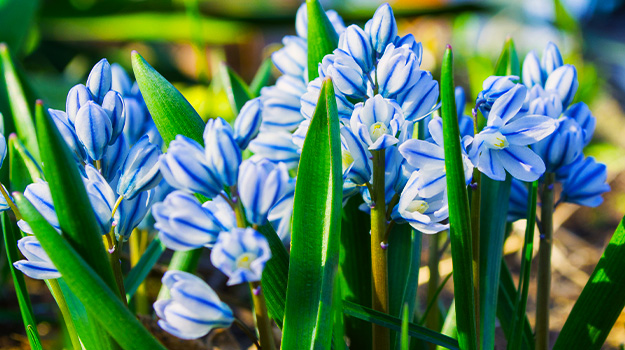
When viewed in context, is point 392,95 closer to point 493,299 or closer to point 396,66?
point 396,66

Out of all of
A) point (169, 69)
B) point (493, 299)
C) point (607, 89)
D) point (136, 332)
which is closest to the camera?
point (136, 332)

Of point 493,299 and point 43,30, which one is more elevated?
point 43,30

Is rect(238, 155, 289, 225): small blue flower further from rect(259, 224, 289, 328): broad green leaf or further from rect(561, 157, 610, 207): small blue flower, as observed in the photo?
rect(561, 157, 610, 207): small blue flower

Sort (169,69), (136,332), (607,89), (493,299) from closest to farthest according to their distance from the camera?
1. (136,332)
2. (493,299)
3. (169,69)
4. (607,89)

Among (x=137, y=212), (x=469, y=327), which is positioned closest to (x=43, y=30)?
(x=137, y=212)

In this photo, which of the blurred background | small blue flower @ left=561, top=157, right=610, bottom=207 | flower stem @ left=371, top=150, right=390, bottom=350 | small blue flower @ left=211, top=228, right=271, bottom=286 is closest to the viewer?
small blue flower @ left=211, top=228, right=271, bottom=286

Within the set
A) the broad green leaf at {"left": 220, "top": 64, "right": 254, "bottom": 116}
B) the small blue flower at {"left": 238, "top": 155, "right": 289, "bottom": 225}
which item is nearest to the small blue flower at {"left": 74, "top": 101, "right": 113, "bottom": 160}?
the small blue flower at {"left": 238, "top": 155, "right": 289, "bottom": 225}
